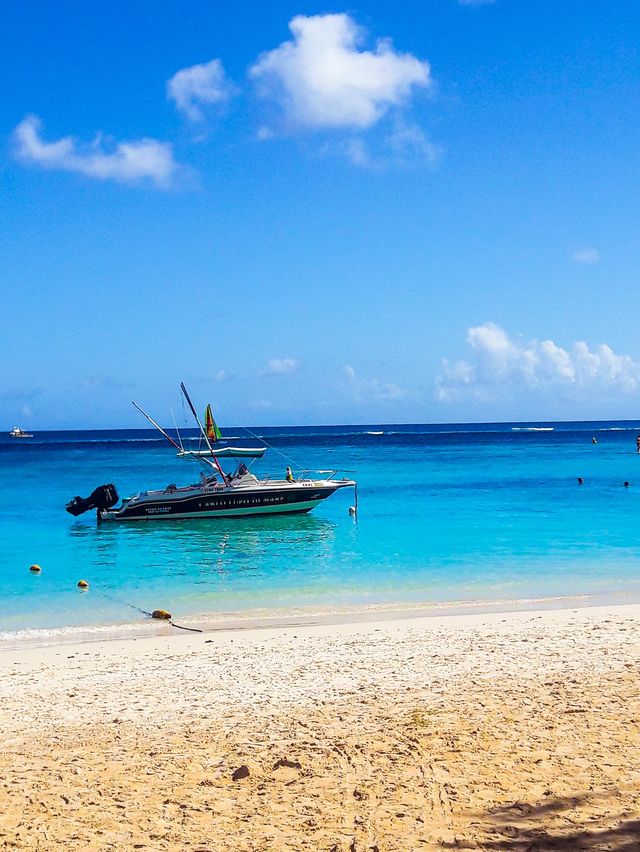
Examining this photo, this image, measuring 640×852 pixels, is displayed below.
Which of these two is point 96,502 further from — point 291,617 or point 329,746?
point 329,746

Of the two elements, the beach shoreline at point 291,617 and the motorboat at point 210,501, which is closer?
the beach shoreline at point 291,617

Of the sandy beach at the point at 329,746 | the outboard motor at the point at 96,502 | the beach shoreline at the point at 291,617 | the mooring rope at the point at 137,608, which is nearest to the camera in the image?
the sandy beach at the point at 329,746

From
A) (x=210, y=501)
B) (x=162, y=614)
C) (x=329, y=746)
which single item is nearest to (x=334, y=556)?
(x=162, y=614)

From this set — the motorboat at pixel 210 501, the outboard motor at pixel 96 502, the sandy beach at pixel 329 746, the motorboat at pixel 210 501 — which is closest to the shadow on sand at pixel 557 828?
the sandy beach at pixel 329 746

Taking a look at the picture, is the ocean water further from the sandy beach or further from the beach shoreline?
the sandy beach

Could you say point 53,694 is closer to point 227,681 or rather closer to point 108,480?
point 227,681

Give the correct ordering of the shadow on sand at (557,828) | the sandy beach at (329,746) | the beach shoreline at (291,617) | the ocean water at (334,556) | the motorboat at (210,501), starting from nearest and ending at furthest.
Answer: the shadow on sand at (557,828) < the sandy beach at (329,746) < the beach shoreline at (291,617) < the ocean water at (334,556) < the motorboat at (210,501)

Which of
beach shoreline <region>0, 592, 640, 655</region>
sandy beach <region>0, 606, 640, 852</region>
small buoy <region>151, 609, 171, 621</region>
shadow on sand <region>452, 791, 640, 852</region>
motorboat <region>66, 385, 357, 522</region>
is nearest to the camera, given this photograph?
shadow on sand <region>452, 791, 640, 852</region>

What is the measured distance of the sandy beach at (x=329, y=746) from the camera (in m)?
6.38

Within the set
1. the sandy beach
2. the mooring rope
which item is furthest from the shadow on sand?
the mooring rope

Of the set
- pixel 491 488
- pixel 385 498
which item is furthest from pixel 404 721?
pixel 491 488

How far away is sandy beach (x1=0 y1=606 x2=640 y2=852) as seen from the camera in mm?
6379

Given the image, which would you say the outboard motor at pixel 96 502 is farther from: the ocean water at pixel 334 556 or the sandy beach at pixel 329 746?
the sandy beach at pixel 329 746

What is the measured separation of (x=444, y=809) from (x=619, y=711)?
313 centimetres
